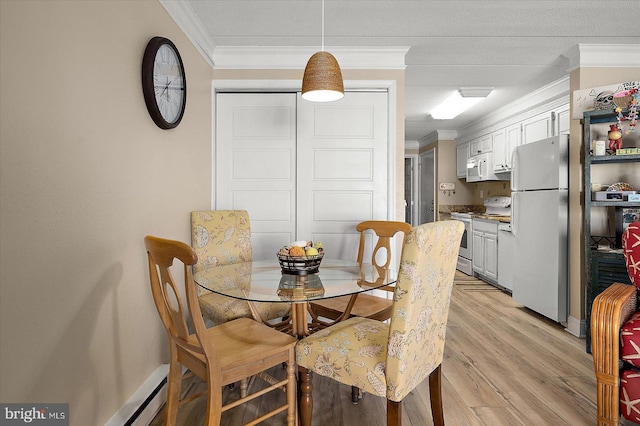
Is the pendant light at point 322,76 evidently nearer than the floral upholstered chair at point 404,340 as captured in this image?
No

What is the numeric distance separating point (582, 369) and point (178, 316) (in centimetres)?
268

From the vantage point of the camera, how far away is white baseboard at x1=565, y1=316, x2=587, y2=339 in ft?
10.2

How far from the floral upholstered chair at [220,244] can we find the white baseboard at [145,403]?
1.46 feet

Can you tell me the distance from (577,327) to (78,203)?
375cm

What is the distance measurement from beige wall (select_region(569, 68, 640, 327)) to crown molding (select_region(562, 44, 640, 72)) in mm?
41

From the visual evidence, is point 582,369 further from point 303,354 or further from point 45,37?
point 45,37

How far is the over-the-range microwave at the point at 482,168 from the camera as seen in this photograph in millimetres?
5438

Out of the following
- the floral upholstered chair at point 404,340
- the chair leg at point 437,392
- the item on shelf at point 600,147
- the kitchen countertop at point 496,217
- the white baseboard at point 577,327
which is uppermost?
the item on shelf at point 600,147

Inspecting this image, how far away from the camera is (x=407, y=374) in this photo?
139 cm

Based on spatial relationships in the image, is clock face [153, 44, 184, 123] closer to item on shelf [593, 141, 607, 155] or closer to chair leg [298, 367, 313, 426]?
chair leg [298, 367, 313, 426]

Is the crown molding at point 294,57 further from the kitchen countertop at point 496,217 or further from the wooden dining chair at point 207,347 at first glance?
the kitchen countertop at point 496,217

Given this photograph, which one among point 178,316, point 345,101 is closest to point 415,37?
point 345,101

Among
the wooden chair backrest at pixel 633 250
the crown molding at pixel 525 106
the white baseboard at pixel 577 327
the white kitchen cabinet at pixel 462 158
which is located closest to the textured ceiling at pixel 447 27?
the crown molding at pixel 525 106

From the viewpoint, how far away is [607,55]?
311cm
